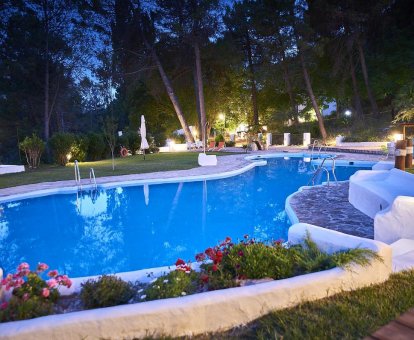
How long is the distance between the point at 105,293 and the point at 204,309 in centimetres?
77

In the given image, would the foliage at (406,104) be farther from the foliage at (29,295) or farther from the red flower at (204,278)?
the foliage at (29,295)

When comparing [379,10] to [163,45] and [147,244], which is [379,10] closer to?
[163,45]

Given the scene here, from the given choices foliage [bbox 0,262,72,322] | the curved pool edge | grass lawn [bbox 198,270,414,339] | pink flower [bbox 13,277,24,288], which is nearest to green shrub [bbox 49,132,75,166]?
the curved pool edge

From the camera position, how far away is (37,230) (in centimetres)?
723

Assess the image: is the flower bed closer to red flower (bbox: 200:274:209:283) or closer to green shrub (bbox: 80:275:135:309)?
red flower (bbox: 200:274:209:283)

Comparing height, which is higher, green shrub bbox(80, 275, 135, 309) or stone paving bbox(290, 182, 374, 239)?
green shrub bbox(80, 275, 135, 309)

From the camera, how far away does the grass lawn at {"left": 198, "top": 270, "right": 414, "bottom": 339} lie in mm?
2232

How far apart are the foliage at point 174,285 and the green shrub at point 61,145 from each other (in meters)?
15.2

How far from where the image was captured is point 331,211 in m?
6.26

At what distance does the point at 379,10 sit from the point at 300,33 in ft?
21.1

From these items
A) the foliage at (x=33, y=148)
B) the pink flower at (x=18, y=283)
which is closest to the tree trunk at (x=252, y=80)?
the foliage at (x=33, y=148)

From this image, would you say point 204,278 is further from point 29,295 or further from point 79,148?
point 79,148

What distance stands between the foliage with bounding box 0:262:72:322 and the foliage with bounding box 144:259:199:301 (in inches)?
29.1

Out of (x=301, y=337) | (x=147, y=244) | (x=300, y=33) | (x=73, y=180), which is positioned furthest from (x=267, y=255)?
(x=300, y=33)
